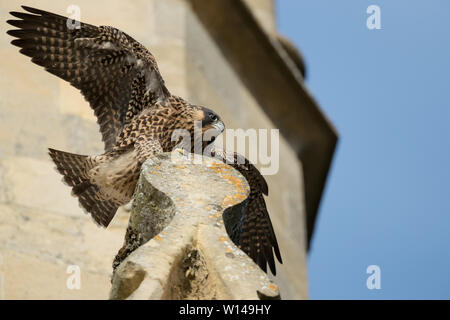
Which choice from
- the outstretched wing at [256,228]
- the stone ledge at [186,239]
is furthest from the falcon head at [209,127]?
the stone ledge at [186,239]

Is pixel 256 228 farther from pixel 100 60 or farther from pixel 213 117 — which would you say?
→ pixel 100 60

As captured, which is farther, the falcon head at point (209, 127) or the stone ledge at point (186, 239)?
the falcon head at point (209, 127)

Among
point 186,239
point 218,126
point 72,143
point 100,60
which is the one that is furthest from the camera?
point 72,143

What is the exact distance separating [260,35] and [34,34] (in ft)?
12.1

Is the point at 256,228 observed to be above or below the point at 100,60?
below

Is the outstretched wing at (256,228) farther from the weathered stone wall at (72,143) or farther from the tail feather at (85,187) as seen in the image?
the weathered stone wall at (72,143)

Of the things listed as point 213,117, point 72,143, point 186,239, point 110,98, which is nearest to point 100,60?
point 110,98

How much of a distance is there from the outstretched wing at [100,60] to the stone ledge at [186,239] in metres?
1.44

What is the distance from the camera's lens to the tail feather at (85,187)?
14.7ft

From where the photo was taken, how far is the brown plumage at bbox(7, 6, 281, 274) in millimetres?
4359

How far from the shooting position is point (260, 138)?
7.50 metres

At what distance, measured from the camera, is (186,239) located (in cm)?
259

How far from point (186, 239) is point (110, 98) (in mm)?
2011

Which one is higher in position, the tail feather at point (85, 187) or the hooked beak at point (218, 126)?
the hooked beak at point (218, 126)
